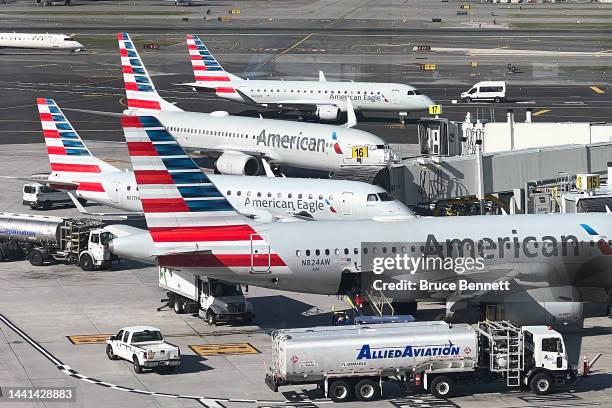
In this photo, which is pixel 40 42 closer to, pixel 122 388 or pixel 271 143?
pixel 271 143

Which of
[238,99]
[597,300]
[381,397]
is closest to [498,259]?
[597,300]

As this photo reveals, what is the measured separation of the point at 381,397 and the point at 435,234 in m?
11.2

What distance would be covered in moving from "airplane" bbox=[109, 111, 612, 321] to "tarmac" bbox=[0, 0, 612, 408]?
3.03m

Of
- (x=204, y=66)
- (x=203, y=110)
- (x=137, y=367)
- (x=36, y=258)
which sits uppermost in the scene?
(x=204, y=66)

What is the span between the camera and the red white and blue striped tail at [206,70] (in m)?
131

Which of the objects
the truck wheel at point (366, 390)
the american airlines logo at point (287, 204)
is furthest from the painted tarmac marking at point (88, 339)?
the american airlines logo at point (287, 204)

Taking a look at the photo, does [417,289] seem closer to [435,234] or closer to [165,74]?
[435,234]

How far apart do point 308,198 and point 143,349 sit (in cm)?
2454

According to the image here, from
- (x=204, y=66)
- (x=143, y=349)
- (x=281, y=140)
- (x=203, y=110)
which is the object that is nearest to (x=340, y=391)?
(x=143, y=349)

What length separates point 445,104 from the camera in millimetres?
139375

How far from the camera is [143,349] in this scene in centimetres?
5272

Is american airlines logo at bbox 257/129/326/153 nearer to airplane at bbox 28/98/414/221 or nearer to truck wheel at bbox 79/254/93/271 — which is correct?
airplane at bbox 28/98/414/221

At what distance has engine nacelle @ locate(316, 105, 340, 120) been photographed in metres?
124

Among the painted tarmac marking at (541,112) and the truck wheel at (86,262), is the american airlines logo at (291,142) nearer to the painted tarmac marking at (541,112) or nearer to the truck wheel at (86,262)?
the truck wheel at (86,262)
